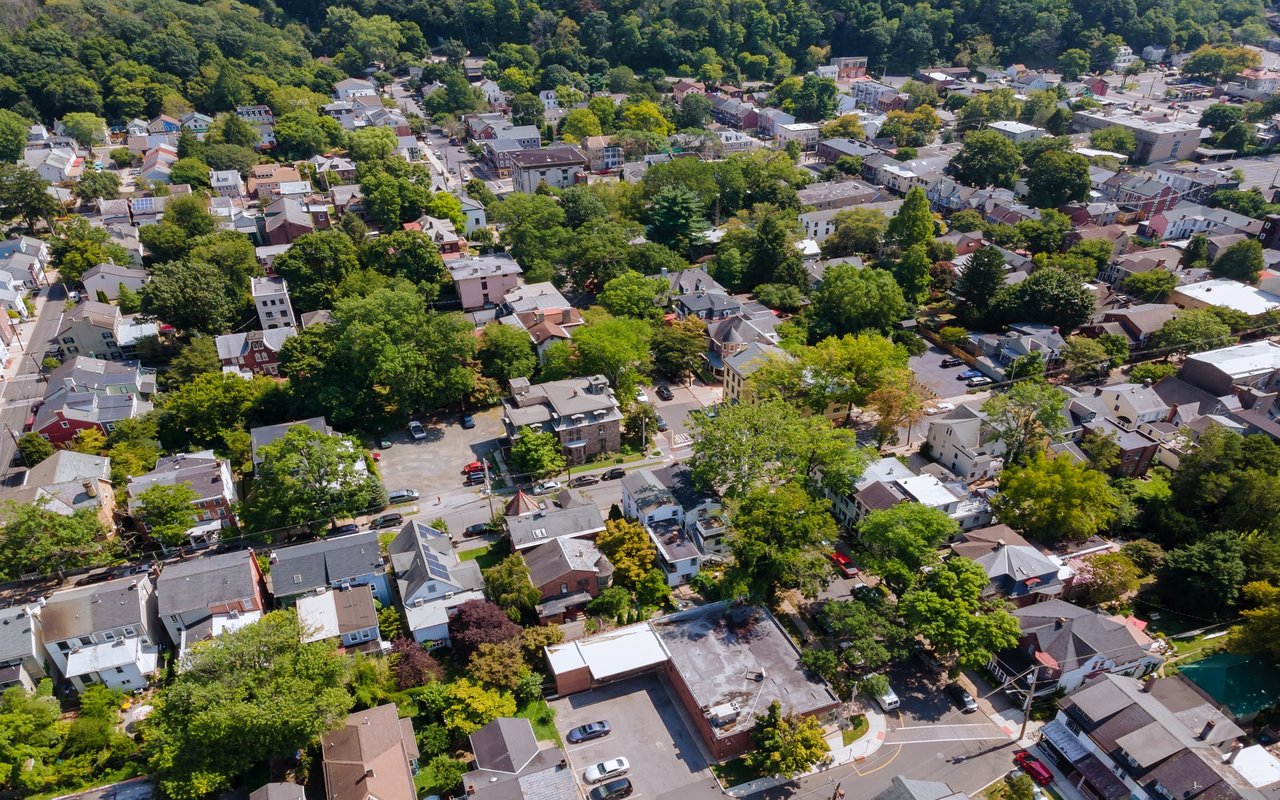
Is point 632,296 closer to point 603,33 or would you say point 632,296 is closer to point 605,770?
point 605,770

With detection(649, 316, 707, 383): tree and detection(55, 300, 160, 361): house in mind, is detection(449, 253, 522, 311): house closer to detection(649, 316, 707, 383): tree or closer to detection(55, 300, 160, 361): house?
detection(649, 316, 707, 383): tree

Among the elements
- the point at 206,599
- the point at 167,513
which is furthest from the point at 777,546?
the point at 167,513

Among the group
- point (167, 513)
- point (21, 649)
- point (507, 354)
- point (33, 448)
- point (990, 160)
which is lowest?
point (33, 448)

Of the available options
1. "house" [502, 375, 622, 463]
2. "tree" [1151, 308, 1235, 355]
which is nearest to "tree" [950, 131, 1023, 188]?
"tree" [1151, 308, 1235, 355]

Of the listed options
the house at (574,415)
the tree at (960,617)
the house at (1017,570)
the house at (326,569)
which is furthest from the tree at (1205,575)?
the house at (326,569)

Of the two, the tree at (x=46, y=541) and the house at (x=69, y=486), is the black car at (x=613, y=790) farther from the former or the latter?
the house at (x=69, y=486)

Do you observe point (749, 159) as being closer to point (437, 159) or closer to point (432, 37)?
point (437, 159)
